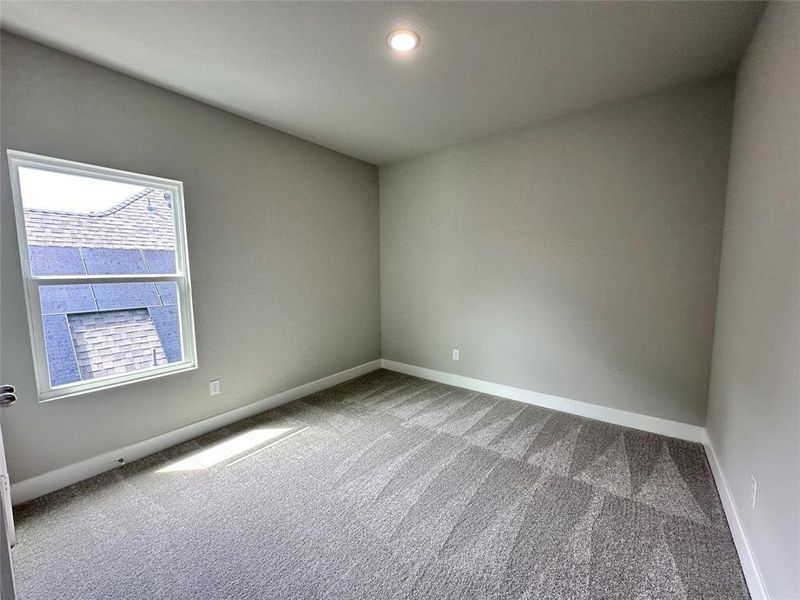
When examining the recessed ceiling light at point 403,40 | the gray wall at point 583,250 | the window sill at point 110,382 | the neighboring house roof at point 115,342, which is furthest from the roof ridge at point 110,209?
the gray wall at point 583,250

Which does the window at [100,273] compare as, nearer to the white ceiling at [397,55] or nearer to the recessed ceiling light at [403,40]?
the white ceiling at [397,55]

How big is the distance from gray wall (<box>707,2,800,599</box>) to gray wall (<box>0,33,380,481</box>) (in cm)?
322

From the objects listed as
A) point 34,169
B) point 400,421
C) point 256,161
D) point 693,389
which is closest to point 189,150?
point 256,161

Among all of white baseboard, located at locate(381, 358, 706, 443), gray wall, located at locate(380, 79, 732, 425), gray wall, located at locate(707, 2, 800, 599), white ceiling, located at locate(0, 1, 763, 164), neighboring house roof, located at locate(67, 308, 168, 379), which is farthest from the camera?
white baseboard, located at locate(381, 358, 706, 443)

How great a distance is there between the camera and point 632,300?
2.70 m

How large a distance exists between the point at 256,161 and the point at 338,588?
9.99 ft

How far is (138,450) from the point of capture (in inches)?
93.1

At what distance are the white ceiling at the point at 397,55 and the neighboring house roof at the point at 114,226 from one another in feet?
2.79

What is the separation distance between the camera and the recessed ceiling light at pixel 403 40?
5.95 feet

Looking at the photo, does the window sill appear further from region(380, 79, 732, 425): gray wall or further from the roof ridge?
region(380, 79, 732, 425): gray wall

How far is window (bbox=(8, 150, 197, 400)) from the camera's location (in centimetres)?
195

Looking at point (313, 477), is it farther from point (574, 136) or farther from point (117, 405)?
point (574, 136)

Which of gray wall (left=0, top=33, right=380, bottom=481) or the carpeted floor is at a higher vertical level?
gray wall (left=0, top=33, right=380, bottom=481)

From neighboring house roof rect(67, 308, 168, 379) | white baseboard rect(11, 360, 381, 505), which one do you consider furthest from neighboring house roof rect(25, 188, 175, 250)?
white baseboard rect(11, 360, 381, 505)
